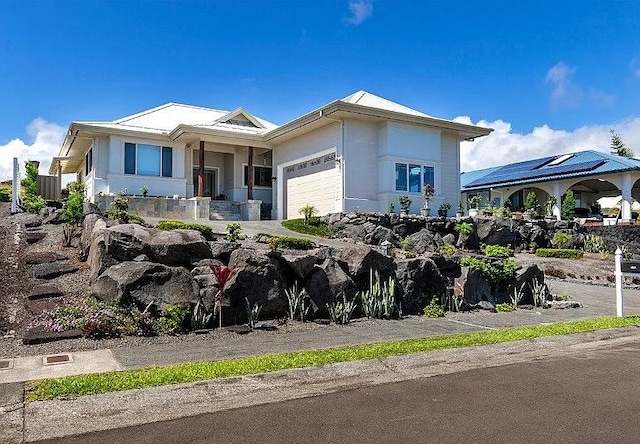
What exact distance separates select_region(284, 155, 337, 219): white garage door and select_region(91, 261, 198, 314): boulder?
14.9 metres

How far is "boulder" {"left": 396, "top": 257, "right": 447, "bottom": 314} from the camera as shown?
11.8 m

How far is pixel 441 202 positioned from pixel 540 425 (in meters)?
21.2

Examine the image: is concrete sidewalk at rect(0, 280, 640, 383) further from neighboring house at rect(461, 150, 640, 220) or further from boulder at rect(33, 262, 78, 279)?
neighboring house at rect(461, 150, 640, 220)

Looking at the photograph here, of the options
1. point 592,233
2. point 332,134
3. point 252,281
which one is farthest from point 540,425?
point 592,233

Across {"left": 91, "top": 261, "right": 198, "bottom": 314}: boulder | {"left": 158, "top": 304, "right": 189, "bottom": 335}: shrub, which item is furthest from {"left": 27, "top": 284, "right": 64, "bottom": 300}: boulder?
{"left": 158, "top": 304, "right": 189, "bottom": 335}: shrub

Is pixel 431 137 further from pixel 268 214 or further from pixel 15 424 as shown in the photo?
pixel 15 424

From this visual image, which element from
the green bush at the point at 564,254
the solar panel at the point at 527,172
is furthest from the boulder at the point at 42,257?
the solar panel at the point at 527,172

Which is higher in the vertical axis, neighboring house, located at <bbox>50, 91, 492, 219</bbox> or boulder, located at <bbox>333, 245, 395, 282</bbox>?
neighboring house, located at <bbox>50, 91, 492, 219</bbox>

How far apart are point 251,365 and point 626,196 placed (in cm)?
3332

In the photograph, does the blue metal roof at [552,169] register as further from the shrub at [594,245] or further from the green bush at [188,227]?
the green bush at [188,227]

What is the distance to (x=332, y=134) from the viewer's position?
944 inches

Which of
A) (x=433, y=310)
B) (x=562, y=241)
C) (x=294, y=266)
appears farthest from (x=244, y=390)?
(x=562, y=241)

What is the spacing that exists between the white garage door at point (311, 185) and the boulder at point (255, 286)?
45.0 feet

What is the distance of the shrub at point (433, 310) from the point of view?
11.5m
